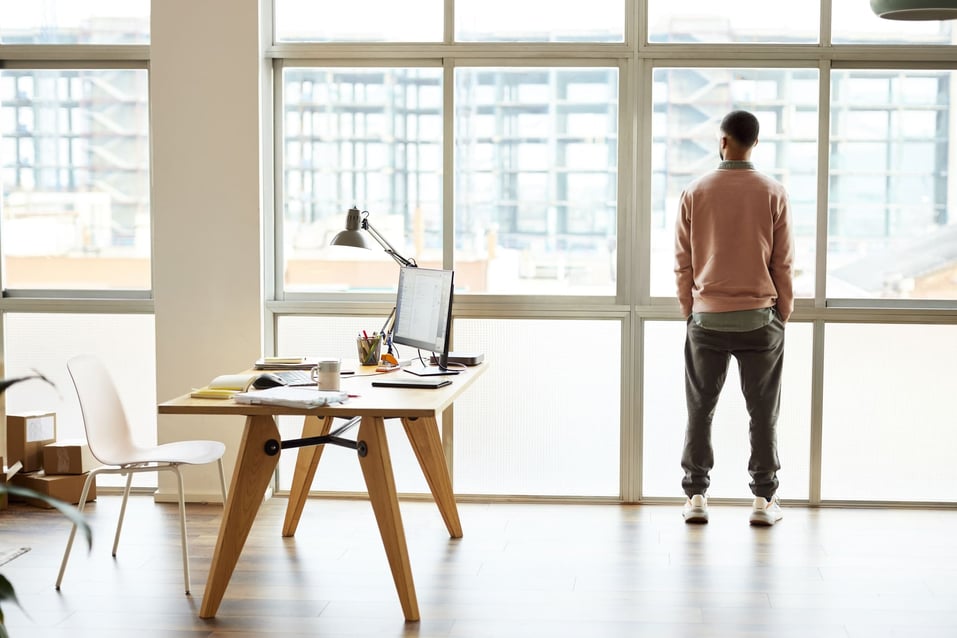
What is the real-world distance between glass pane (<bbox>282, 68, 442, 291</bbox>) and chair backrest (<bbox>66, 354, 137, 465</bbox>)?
1.37m

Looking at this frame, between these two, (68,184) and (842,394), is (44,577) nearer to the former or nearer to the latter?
(68,184)

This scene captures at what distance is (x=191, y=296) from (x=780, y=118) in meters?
2.82

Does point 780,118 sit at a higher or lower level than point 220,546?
higher

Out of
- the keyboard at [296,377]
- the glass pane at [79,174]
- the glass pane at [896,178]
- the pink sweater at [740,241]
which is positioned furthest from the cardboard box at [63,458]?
the glass pane at [896,178]

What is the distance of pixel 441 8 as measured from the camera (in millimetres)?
4785

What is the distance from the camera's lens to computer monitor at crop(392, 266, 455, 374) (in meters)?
3.97

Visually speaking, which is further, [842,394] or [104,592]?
[842,394]

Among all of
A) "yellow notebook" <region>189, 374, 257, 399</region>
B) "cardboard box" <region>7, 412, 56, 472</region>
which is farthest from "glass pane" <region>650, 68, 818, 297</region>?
"cardboard box" <region>7, 412, 56, 472</region>

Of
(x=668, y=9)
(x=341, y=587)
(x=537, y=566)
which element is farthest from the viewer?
(x=668, y=9)

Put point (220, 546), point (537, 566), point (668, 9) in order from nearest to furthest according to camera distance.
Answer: point (220, 546), point (537, 566), point (668, 9)

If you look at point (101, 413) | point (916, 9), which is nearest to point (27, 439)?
point (101, 413)

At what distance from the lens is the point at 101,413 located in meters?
3.76

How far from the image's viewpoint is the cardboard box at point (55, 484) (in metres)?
4.68

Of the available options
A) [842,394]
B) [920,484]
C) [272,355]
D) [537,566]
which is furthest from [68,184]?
[920,484]
